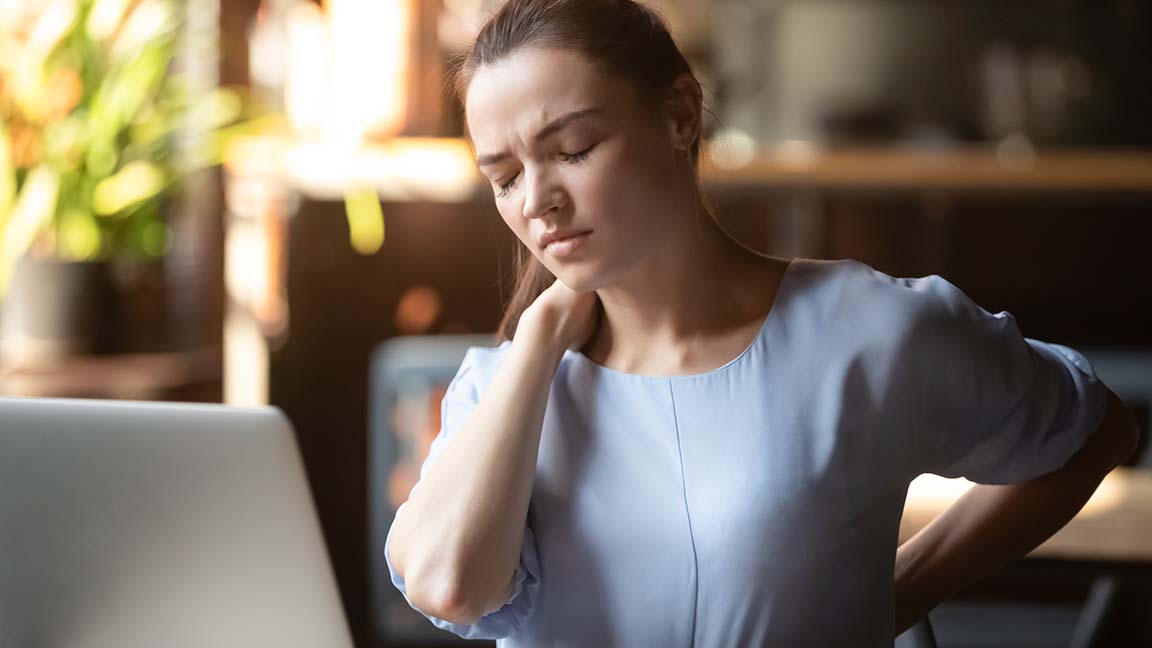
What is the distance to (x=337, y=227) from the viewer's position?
3195mm

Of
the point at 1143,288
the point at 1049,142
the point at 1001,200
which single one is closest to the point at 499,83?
the point at 1001,200

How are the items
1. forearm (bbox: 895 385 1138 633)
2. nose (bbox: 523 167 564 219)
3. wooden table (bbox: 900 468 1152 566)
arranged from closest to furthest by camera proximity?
nose (bbox: 523 167 564 219) → forearm (bbox: 895 385 1138 633) → wooden table (bbox: 900 468 1152 566)

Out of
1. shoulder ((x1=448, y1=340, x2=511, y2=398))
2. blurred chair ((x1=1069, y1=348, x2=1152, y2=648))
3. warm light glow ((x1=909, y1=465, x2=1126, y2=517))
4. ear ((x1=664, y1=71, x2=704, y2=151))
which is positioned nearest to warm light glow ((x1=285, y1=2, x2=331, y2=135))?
blurred chair ((x1=1069, y1=348, x2=1152, y2=648))

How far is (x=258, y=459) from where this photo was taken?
1185mm

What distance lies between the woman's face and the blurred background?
52.8 inches

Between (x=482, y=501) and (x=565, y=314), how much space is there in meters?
0.17

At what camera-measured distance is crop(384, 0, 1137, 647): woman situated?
3.47ft

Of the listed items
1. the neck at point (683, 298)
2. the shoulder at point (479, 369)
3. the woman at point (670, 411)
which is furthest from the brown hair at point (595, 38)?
the shoulder at point (479, 369)

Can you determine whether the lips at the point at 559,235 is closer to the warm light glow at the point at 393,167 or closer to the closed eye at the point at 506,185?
the closed eye at the point at 506,185

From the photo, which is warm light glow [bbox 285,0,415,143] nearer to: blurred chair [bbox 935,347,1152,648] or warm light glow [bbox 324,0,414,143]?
warm light glow [bbox 324,0,414,143]

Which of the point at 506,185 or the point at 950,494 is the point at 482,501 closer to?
the point at 506,185

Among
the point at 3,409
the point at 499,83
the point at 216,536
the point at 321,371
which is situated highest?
the point at 499,83

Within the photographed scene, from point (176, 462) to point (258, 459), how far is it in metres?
0.07

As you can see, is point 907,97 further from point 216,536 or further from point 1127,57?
point 216,536
